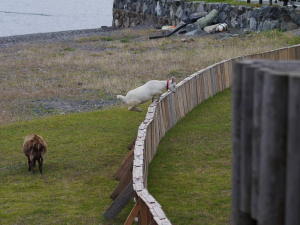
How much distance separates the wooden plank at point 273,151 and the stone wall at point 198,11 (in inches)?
1072

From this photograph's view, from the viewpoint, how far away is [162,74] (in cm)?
1964

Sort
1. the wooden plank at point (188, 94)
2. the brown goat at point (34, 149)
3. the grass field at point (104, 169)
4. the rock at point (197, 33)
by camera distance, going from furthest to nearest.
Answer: the rock at point (197, 33)
the wooden plank at point (188, 94)
the brown goat at point (34, 149)
the grass field at point (104, 169)

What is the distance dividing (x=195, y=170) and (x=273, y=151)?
6240 millimetres

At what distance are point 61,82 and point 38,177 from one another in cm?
1069

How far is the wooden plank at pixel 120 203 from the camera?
685 centimetres

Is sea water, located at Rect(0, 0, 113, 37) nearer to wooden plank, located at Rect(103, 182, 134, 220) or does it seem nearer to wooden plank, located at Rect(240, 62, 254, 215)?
wooden plank, located at Rect(103, 182, 134, 220)

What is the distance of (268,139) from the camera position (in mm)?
2488

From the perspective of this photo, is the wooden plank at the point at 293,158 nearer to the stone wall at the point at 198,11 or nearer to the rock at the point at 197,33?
the stone wall at the point at 198,11

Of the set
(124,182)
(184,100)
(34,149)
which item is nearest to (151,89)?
(184,100)

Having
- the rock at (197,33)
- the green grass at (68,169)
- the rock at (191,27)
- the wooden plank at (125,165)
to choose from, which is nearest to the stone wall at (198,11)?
the rock at (191,27)

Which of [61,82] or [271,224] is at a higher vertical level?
[271,224]

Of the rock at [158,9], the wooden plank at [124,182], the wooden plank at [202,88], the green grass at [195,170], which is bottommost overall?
the green grass at [195,170]

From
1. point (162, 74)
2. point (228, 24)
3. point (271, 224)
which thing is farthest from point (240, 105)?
point (228, 24)

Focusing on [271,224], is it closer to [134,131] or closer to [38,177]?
[38,177]
